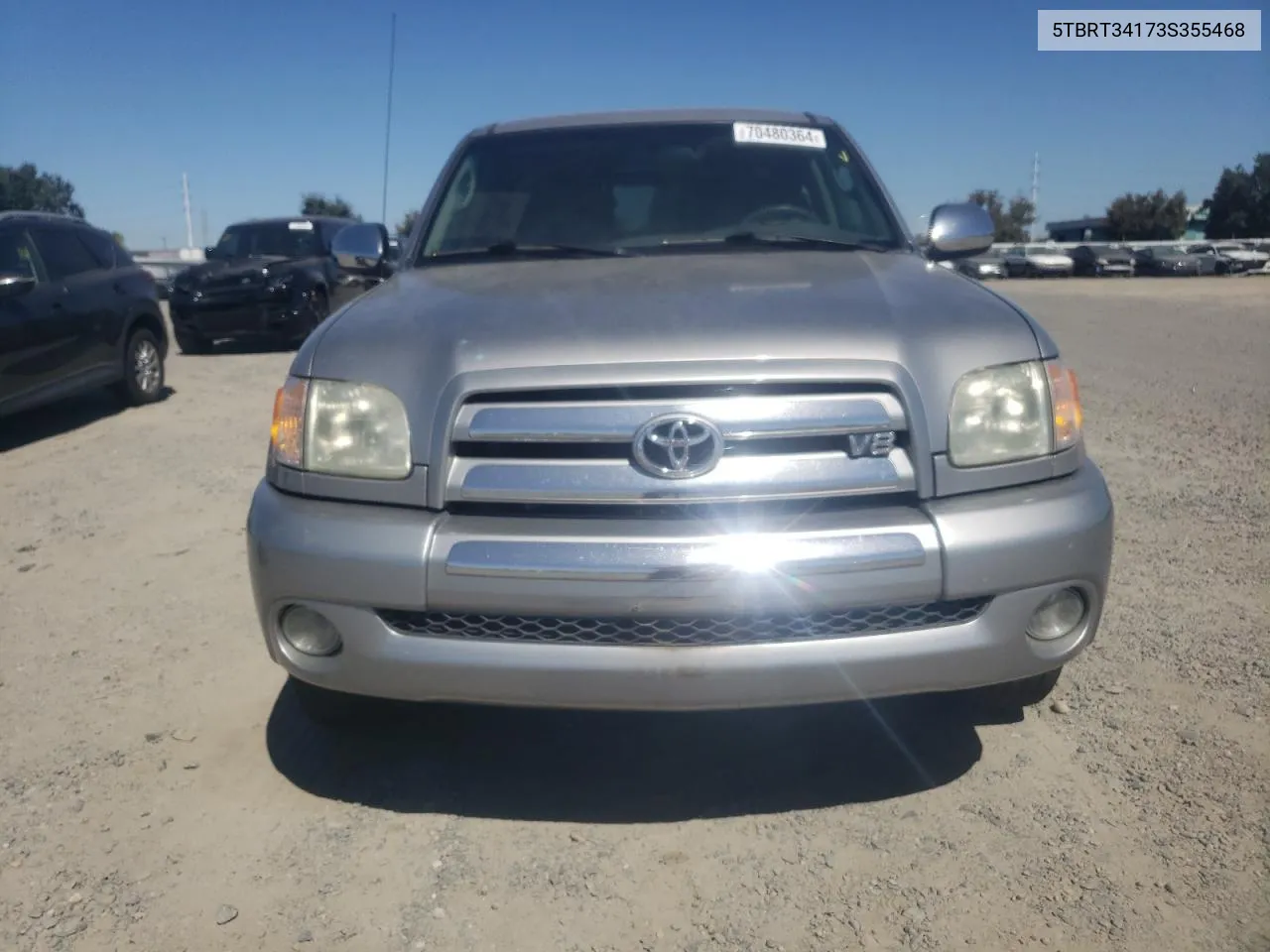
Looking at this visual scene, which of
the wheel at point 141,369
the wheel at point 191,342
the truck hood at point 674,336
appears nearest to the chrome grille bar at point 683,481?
the truck hood at point 674,336

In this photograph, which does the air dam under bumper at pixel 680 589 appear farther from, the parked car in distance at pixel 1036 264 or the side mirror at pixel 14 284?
the parked car in distance at pixel 1036 264

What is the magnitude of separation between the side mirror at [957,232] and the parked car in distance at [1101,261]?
4738 cm

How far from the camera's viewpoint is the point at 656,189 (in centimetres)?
389

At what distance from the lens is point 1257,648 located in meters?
3.64

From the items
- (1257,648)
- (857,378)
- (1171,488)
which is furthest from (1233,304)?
(857,378)

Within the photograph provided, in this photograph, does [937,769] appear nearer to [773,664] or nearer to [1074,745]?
[1074,745]

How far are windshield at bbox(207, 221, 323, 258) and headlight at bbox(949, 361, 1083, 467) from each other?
39.2ft

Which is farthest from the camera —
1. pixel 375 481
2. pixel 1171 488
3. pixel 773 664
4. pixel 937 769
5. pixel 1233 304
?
pixel 1233 304

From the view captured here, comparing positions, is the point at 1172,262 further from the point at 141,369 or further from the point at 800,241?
the point at 800,241

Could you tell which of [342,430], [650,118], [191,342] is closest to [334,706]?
[342,430]

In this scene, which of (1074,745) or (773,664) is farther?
(1074,745)

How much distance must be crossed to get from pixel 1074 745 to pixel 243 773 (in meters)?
2.30

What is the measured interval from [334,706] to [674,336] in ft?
4.51

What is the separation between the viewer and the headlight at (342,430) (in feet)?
8.40
